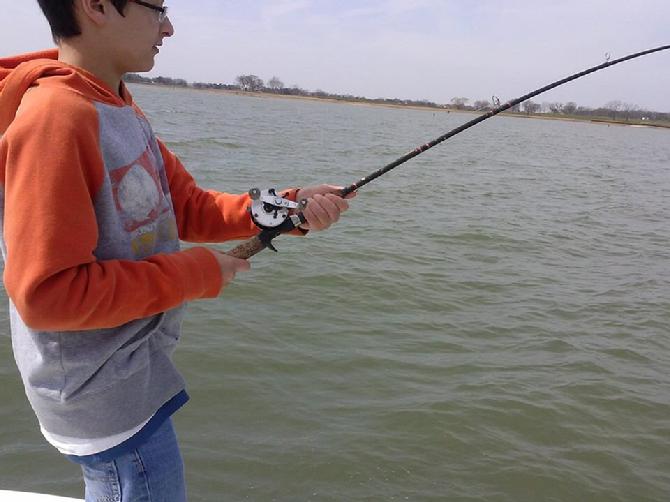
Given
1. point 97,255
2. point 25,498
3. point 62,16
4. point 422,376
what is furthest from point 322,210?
point 422,376

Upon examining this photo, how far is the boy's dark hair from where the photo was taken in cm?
134

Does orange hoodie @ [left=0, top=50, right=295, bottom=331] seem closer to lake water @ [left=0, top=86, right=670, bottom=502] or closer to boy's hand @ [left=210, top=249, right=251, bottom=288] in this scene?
boy's hand @ [left=210, top=249, right=251, bottom=288]

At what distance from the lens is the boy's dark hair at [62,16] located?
4.41ft

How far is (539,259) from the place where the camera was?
8.61 m

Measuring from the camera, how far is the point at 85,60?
1443mm

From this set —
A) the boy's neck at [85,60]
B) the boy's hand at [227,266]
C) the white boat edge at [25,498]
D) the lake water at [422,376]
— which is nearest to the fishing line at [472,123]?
the boy's hand at [227,266]

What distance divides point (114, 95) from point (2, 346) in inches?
159

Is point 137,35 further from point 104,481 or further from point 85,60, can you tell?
point 104,481

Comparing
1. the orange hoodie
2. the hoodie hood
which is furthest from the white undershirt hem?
the hoodie hood

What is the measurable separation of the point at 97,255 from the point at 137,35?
53 centimetres

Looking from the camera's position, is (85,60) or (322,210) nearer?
(85,60)

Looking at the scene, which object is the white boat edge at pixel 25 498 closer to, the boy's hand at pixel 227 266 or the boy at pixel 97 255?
the boy at pixel 97 255

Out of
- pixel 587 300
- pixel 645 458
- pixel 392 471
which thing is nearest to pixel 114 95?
pixel 392 471

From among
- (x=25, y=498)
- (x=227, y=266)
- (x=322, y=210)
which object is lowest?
(x=25, y=498)
